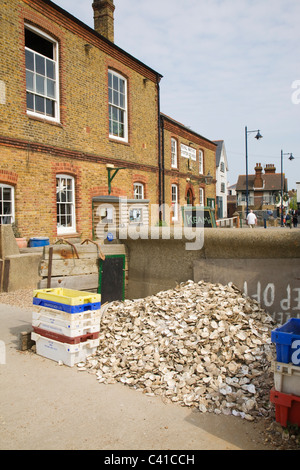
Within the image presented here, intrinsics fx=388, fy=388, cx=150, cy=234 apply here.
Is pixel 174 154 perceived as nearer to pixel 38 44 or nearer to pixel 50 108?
pixel 50 108

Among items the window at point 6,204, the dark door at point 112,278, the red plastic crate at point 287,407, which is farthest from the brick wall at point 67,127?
the red plastic crate at point 287,407

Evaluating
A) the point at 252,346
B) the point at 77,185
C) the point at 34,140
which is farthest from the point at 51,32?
the point at 252,346

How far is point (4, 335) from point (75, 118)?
29.9 feet

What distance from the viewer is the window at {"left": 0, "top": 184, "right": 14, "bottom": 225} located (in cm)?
1081

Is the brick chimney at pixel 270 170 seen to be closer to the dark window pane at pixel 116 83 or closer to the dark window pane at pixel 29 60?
the dark window pane at pixel 116 83

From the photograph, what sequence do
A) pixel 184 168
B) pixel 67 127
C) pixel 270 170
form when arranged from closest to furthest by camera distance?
pixel 67 127, pixel 184 168, pixel 270 170

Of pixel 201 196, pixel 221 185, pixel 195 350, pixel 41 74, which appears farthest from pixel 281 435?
pixel 221 185

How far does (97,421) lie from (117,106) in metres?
14.2

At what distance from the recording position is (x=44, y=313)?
5215 mm

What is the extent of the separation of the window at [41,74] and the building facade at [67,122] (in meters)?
0.03

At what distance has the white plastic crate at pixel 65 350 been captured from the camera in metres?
4.89

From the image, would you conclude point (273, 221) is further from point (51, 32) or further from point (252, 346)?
point (252, 346)

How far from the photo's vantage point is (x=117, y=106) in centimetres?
1593

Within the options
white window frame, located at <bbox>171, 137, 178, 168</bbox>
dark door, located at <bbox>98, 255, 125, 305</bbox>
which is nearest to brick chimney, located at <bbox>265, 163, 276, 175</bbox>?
white window frame, located at <bbox>171, 137, 178, 168</bbox>
